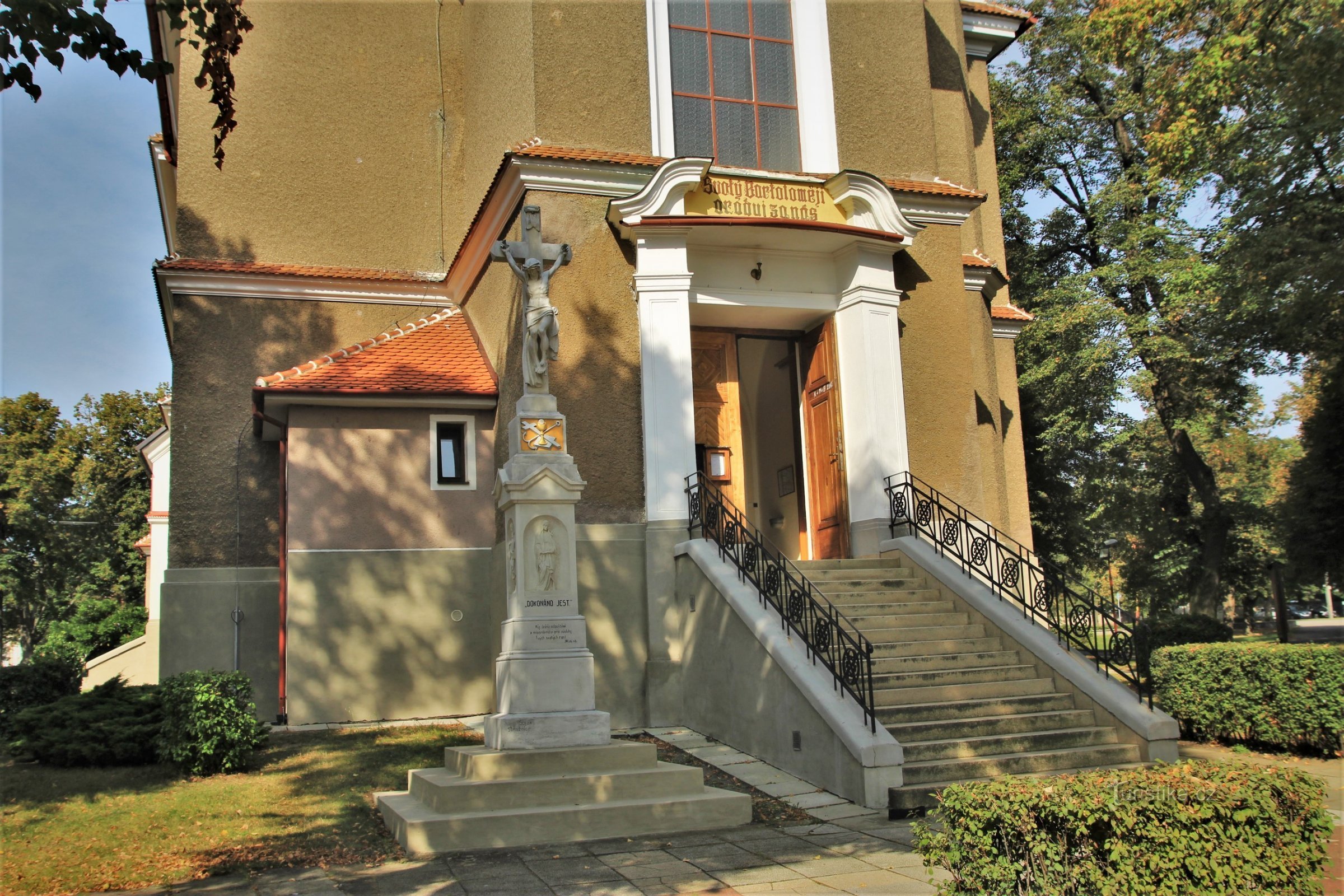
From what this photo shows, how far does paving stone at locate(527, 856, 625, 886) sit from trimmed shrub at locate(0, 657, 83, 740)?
831 centimetres

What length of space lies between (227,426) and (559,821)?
10791mm

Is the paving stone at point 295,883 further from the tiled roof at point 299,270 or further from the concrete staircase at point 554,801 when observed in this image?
the tiled roof at point 299,270

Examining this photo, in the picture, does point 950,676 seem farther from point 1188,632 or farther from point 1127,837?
point 1188,632

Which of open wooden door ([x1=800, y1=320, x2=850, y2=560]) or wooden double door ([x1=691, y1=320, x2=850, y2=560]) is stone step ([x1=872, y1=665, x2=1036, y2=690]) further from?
wooden double door ([x1=691, y1=320, x2=850, y2=560])

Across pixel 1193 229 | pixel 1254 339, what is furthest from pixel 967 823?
pixel 1193 229

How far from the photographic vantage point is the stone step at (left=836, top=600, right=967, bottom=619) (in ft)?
39.5

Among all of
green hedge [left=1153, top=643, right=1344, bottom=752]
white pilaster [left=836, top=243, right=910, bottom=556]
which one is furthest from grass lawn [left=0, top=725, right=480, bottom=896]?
green hedge [left=1153, top=643, right=1344, bottom=752]

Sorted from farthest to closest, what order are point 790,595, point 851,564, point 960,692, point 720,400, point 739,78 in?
point 739,78 → point 720,400 → point 851,564 → point 790,595 → point 960,692

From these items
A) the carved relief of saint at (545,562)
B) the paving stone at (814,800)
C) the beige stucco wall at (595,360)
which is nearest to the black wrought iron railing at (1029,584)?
the paving stone at (814,800)

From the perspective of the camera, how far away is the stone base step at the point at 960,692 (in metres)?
10.4

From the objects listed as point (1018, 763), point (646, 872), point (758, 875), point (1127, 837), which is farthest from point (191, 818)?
point (1127, 837)

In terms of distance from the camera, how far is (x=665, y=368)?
45.4 ft

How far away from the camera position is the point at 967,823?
4875 mm

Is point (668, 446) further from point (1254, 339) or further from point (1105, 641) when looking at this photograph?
point (1254, 339)
